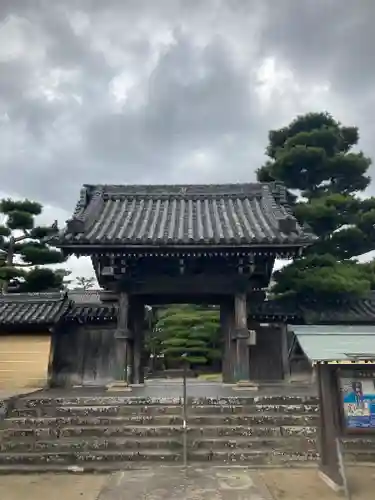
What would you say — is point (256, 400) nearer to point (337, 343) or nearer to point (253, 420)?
point (253, 420)

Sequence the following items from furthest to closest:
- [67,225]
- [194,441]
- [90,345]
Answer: [90,345], [67,225], [194,441]

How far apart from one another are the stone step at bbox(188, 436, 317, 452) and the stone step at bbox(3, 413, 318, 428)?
454 millimetres

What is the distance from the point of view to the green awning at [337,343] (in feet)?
18.2

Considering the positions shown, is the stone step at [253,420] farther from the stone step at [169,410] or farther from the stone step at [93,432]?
the stone step at [93,432]

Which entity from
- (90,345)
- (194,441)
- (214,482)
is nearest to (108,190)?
(90,345)

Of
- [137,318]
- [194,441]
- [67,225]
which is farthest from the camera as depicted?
[137,318]

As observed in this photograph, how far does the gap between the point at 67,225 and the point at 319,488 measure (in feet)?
26.1

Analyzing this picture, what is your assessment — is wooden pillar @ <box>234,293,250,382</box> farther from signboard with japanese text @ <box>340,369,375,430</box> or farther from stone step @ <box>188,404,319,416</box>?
signboard with japanese text @ <box>340,369,375,430</box>

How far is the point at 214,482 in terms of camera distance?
20.1 feet

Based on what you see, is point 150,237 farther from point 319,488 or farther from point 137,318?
point 319,488

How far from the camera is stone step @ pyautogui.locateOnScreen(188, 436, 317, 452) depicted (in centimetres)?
745

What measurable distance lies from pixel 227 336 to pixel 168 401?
4.13 meters

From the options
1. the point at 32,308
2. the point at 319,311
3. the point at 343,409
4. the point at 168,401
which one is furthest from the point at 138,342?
the point at 343,409

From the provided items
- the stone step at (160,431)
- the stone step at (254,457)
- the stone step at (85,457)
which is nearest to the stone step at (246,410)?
the stone step at (160,431)
